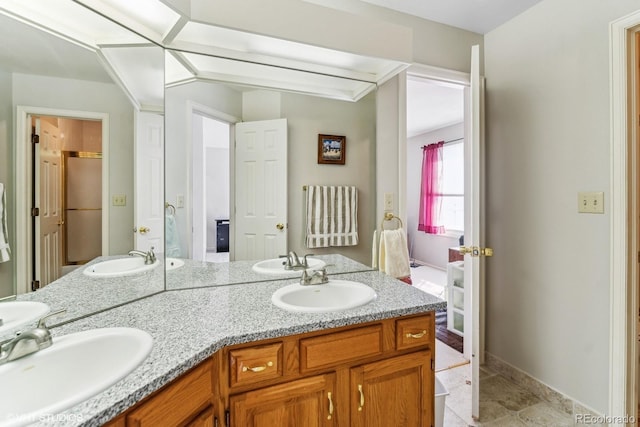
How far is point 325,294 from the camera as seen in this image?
58.0 inches

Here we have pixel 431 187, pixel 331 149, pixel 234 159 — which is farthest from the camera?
pixel 431 187

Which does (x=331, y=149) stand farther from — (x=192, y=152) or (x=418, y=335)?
(x=418, y=335)

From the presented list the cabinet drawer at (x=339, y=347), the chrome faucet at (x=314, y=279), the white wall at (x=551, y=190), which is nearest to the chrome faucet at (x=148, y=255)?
the chrome faucet at (x=314, y=279)

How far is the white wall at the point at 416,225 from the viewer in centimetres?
503

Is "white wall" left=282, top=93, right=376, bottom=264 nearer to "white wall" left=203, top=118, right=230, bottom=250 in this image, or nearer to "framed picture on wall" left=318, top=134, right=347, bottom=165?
"framed picture on wall" left=318, top=134, right=347, bottom=165

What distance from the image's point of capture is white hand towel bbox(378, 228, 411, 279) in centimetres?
186

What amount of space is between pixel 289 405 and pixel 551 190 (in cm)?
183

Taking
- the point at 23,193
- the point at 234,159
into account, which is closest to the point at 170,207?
the point at 234,159

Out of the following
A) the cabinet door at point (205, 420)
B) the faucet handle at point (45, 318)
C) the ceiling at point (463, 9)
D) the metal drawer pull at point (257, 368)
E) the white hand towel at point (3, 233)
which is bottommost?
the cabinet door at point (205, 420)

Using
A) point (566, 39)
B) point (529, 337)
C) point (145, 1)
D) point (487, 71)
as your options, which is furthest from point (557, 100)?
point (145, 1)

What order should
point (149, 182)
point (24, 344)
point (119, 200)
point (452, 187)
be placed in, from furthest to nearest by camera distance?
1. point (452, 187)
2. point (149, 182)
3. point (119, 200)
4. point (24, 344)

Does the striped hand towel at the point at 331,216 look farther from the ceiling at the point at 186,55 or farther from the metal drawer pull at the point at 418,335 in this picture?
the metal drawer pull at the point at 418,335

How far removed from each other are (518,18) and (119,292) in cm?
273

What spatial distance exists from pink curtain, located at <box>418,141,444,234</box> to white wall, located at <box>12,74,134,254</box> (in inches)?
185
